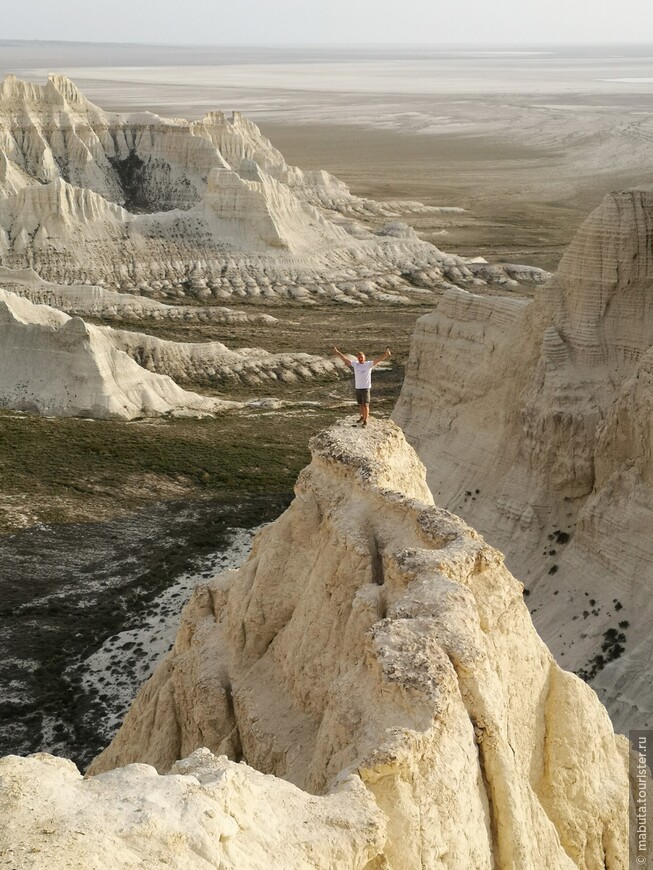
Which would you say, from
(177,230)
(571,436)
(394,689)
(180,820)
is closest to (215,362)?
(177,230)

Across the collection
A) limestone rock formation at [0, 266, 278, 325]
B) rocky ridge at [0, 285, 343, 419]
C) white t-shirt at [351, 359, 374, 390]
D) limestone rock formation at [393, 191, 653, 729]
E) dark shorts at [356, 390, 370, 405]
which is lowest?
limestone rock formation at [0, 266, 278, 325]

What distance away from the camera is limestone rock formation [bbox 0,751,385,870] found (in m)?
6.91

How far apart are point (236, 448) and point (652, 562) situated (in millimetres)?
23041

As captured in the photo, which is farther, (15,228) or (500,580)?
(15,228)

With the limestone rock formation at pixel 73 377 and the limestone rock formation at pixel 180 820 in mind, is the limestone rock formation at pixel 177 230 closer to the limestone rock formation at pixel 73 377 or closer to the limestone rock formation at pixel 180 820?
the limestone rock formation at pixel 73 377

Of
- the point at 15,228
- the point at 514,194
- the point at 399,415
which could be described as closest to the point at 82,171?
the point at 15,228

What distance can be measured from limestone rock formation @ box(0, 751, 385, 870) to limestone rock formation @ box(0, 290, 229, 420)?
37.2m

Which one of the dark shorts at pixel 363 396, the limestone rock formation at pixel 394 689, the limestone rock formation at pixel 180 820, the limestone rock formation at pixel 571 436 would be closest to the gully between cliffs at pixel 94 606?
the limestone rock formation at pixel 394 689

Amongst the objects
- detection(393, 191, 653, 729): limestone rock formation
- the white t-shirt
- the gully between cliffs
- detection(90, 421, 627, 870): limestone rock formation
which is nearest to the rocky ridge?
the gully between cliffs

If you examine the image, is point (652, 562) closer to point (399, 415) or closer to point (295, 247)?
point (399, 415)

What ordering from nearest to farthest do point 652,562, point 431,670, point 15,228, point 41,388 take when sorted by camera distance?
point 431,670
point 652,562
point 41,388
point 15,228

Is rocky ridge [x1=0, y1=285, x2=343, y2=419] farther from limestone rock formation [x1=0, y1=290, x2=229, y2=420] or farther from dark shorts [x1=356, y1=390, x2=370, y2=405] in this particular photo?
dark shorts [x1=356, y1=390, x2=370, y2=405]

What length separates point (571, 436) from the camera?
22.3 m

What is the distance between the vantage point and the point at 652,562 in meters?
Answer: 19.1
